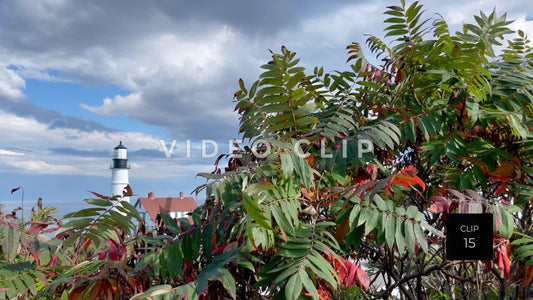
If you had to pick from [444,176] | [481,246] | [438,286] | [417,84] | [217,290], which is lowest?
[438,286]

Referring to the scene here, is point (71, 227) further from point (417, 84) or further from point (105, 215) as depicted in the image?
point (417, 84)

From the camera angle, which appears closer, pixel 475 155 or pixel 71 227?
pixel 71 227


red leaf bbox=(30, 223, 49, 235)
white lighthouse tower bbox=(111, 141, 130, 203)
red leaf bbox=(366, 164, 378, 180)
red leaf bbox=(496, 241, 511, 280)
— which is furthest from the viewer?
white lighthouse tower bbox=(111, 141, 130, 203)

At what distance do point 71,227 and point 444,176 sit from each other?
1712 millimetres

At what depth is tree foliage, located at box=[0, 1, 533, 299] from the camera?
5.23ft

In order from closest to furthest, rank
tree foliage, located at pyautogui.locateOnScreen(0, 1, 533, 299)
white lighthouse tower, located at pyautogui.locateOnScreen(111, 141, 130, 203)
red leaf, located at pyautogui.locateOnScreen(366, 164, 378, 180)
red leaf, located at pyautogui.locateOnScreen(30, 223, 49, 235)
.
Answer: tree foliage, located at pyautogui.locateOnScreen(0, 1, 533, 299) → red leaf, located at pyautogui.locateOnScreen(366, 164, 378, 180) → red leaf, located at pyautogui.locateOnScreen(30, 223, 49, 235) → white lighthouse tower, located at pyautogui.locateOnScreen(111, 141, 130, 203)

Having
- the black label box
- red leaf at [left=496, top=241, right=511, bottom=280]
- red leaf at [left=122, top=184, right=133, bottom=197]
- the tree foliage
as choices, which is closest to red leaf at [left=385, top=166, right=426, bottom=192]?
the tree foliage

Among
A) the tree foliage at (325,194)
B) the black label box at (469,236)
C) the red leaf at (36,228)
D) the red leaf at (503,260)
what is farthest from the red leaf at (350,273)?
the red leaf at (36,228)

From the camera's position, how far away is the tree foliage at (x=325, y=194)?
1.59 metres

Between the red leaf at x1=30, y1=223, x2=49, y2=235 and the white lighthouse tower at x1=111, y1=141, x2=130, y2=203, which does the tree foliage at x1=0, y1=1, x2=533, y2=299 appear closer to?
the red leaf at x1=30, y1=223, x2=49, y2=235

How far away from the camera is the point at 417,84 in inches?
87.7

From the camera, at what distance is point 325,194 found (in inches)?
72.6

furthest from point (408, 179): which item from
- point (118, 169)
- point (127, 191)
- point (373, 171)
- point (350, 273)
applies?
point (118, 169)

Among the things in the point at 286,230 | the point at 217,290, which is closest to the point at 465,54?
the point at 286,230
